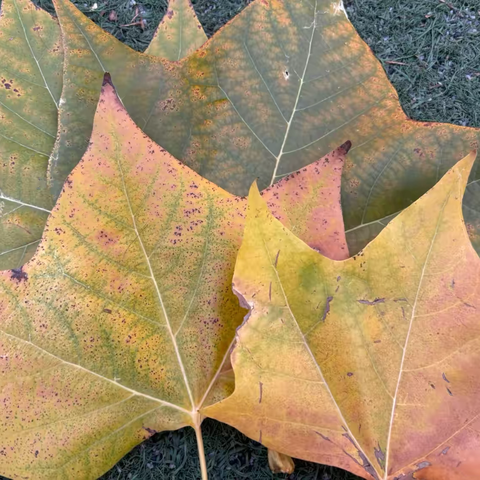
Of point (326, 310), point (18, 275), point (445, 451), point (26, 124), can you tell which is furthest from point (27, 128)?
point (445, 451)

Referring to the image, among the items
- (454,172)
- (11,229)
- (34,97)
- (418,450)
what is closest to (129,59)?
(34,97)

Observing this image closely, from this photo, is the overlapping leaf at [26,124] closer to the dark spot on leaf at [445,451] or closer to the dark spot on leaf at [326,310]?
the dark spot on leaf at [326,310]

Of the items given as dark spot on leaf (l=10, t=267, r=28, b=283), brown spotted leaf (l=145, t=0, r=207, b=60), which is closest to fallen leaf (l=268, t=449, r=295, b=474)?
dark spot on leaf (l=10, t=267, r=28, b=283)

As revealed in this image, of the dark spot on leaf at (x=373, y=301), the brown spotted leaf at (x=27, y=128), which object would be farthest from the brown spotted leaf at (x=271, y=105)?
the dark spot on leaf at (x=373, y=301)

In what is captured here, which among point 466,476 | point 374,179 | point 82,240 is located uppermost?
point 82,240

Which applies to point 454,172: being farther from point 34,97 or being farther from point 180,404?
point 34,97

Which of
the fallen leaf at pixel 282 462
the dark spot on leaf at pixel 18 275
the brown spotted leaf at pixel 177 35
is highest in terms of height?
the brown spotted leaf at pixel 177 35
